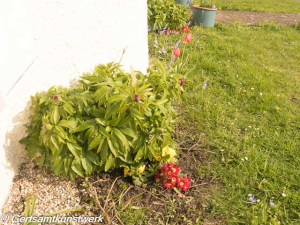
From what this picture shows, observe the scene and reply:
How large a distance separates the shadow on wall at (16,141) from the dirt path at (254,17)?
5.54m

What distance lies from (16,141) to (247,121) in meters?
2.32

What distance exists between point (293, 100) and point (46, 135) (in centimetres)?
302

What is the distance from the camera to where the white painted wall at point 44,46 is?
1656mm

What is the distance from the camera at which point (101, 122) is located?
5.39ft

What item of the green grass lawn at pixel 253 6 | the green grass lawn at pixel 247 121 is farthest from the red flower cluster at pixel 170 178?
the green grass lawn at pixel 253 6

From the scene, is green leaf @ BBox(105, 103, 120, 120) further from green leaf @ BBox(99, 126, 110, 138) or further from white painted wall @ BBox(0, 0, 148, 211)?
white painted wall @ BBox(0, 0, 148, 211)

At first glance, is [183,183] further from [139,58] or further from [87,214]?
[139,58]

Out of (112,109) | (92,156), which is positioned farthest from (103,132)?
(92,156)

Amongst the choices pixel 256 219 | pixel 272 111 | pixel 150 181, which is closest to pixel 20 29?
pixel 150 181

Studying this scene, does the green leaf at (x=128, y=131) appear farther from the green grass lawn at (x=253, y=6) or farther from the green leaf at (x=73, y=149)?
the green grass lawn at (x=253, y=6)

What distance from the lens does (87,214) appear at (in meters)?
1.81

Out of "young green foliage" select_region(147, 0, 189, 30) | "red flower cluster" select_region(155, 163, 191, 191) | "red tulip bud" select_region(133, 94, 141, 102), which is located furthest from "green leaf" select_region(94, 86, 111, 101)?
"young green foliage" select_region(147, 0, 189, 30)

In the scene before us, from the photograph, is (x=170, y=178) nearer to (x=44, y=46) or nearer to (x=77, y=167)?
(x=77, y=167)

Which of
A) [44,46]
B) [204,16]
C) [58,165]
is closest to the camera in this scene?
[58,165]
